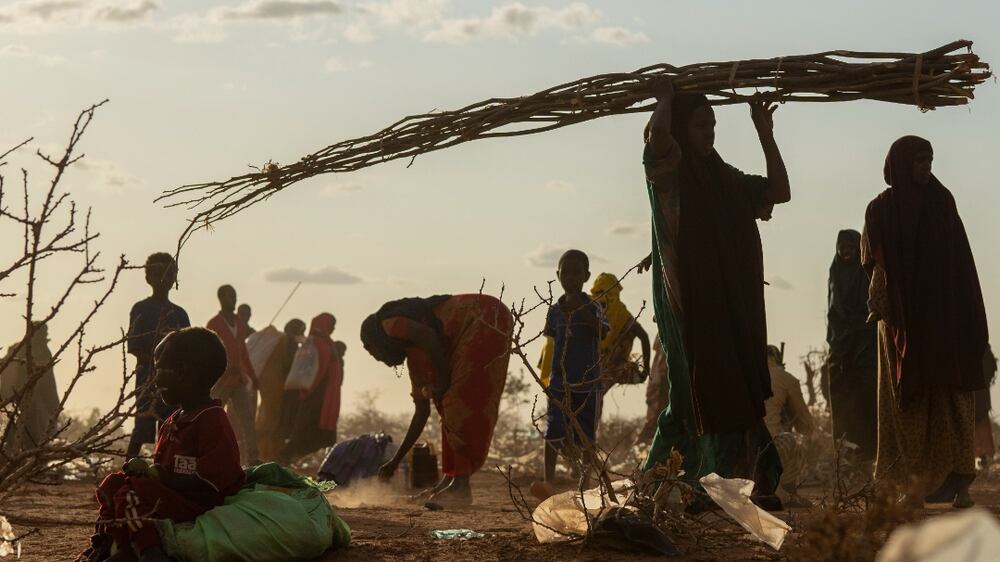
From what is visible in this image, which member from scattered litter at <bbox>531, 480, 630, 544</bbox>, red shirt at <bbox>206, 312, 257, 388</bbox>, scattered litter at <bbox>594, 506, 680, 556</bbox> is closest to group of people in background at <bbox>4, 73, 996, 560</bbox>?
scattered litter at <bbox>531, 480, 630, 544</bbox>

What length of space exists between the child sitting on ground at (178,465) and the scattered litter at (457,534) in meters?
1.46

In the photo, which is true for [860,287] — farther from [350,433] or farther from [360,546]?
[350,433]

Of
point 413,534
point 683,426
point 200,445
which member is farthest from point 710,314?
point 200,445

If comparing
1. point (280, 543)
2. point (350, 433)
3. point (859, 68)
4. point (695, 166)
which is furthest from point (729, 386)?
point (350, 433)

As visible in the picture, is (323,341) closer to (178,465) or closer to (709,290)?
(709,290)

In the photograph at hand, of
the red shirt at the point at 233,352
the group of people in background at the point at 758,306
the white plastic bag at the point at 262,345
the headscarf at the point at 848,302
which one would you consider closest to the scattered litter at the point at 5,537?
the group of people in background at the point at 758,306

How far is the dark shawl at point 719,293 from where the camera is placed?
6703mm

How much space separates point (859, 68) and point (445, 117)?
2137 millimetres

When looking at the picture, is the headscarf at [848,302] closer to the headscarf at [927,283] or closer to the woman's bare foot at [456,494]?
the headscarf at [927,283]

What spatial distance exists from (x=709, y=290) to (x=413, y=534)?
1.91 m

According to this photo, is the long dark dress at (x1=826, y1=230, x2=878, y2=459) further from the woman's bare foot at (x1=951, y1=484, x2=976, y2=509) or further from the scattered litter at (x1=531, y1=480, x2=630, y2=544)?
the scattered litter at (x1=531, y1=480, x2=630, y2=544)

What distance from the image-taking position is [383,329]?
31.1 feet

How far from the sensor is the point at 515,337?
5910 millimetres

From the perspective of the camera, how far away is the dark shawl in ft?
22.0
